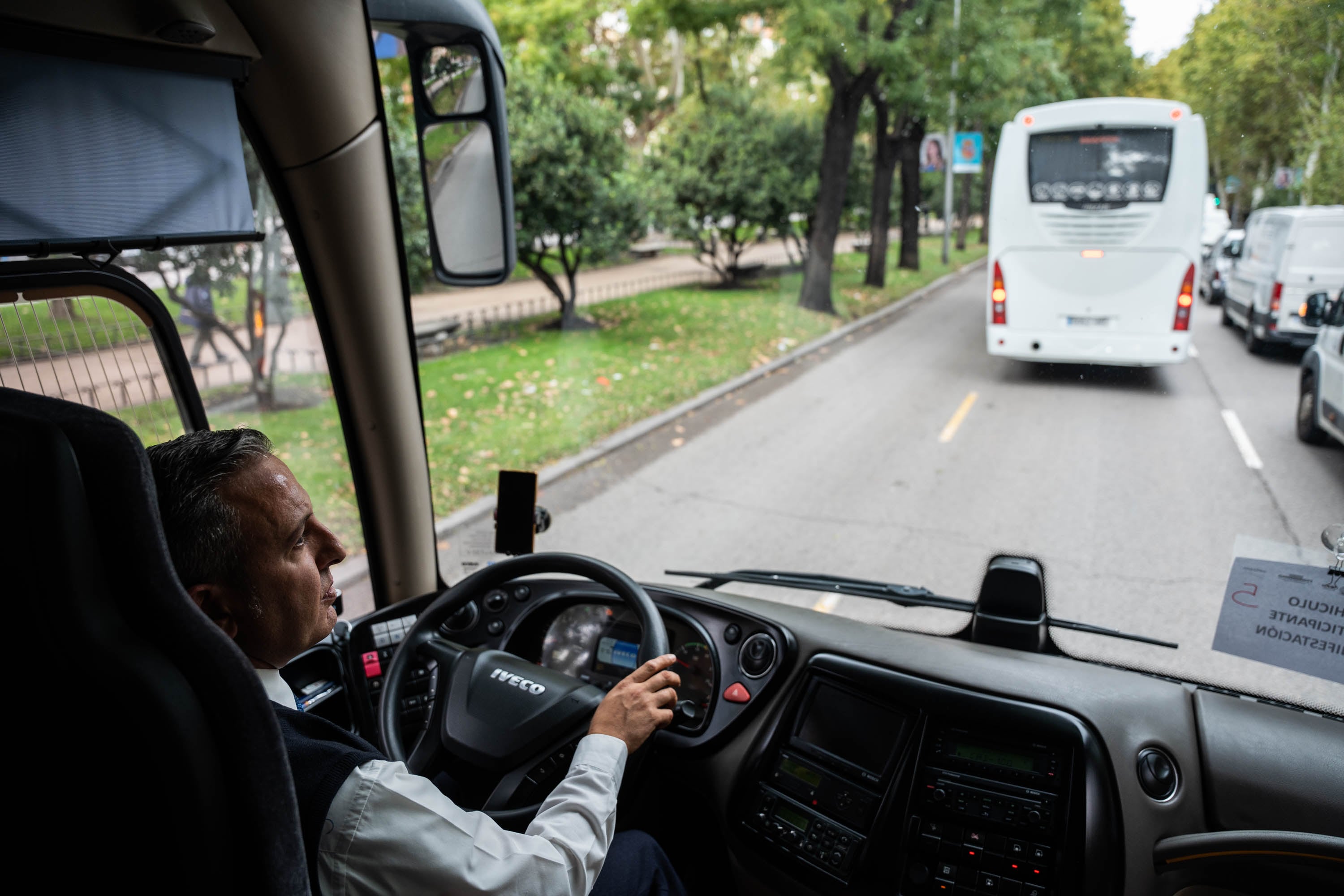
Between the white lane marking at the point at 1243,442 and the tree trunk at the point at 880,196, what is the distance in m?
1.36

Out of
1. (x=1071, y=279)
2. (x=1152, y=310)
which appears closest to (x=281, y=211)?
(x=1071, y=279)

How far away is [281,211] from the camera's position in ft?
8.32

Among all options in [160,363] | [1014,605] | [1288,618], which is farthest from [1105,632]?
[160,363]

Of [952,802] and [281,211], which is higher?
[281,211]

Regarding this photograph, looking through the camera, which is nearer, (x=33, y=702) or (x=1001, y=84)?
(x=33, y=702)

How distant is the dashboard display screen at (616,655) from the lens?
2484 millimetres

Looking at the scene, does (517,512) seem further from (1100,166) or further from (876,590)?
(1100,166)

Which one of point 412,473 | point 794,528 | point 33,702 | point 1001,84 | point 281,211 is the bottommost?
point 794,528

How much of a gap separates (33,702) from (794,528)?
3.01 metres

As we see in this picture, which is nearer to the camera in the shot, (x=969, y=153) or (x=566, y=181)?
(x=969, y=153)

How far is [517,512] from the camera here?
277 centimetres

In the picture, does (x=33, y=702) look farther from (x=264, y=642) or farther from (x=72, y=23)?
(x=72, y=23)

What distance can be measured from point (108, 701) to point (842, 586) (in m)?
1.87

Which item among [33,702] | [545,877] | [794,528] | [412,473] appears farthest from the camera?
[794,528]
